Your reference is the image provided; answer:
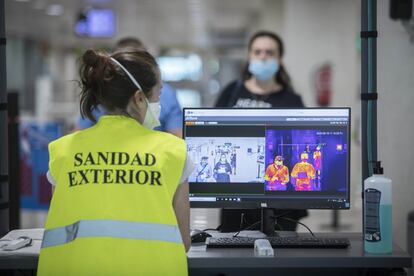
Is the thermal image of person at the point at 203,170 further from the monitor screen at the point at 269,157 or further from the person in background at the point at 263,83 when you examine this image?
the person in background at the point at 263,83

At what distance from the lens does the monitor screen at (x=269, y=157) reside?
2.49 meters

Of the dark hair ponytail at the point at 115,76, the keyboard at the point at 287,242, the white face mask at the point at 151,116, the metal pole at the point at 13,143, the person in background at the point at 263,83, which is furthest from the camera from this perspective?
the metal pole at the point at 13,143

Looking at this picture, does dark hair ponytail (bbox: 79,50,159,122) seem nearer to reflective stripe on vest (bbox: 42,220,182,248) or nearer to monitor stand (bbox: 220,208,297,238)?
reflective stripe on vest (bbox: 42,220,182,248)

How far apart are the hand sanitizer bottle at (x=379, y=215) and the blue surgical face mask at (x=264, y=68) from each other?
1.65 meters

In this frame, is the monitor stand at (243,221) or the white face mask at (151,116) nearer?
the white face mask at (151,116)

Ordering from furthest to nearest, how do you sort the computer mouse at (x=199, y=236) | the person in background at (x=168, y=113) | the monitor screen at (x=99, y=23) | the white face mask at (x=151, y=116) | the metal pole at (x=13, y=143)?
1. the monitor screen at (x=99, y=23)
2. the metal pole at (x=13, y=143)
3. the person in background at (x=168, y=113)
4. the computer mouse at (x=199, y=236)
5. the white face mask at (x=151, y=116)

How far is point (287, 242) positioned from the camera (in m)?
2.35

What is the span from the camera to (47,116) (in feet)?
33.7

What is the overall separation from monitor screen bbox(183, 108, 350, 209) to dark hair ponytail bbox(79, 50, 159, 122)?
17.3 inches

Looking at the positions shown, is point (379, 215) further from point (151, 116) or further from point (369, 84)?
point (151, 116)

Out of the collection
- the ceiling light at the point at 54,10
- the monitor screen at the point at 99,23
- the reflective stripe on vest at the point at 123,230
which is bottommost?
the reflective stripe on vest at the point at 123,230

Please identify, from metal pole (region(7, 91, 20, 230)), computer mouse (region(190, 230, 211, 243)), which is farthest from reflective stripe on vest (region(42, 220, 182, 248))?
metal pole (region(7, 91, 20, 230))

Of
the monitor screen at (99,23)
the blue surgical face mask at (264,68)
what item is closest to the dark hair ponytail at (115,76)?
the blue surgical face mask at (264,68)

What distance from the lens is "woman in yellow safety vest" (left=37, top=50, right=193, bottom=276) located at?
6.35ft
